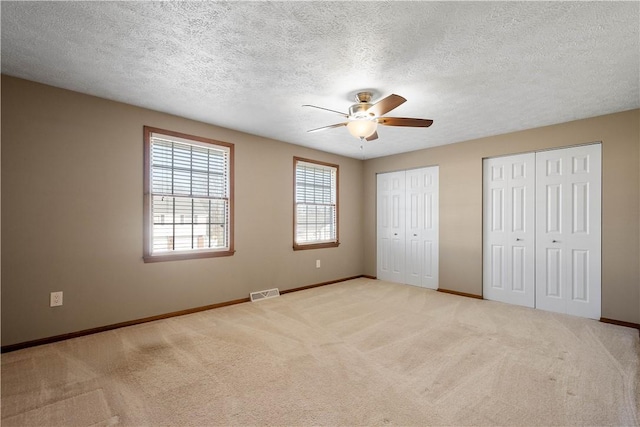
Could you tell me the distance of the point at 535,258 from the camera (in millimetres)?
4211

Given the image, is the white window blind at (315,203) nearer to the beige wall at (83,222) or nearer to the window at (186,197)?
the beige wall at (83,222)

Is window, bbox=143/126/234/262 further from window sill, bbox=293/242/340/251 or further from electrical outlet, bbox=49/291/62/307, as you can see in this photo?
window sill, bbox=293/242/340/251

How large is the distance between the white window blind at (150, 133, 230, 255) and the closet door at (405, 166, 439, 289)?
325 centimetres

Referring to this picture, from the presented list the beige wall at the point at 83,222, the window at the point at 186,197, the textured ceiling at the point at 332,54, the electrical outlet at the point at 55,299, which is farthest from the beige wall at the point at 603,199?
the electrical outlet at the point at 55,299

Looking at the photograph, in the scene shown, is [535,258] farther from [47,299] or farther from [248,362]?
[47,299]

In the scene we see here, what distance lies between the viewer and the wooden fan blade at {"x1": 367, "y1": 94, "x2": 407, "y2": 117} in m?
2.45

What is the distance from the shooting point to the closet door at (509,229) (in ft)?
14.0

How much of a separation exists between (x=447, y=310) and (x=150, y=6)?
4.33m

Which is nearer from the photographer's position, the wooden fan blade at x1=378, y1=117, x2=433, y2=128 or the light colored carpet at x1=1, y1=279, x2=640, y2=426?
the light colored carpet at x1=1, y1=279, x2=640, y2=426

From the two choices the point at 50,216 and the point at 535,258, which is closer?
the point at 50,216

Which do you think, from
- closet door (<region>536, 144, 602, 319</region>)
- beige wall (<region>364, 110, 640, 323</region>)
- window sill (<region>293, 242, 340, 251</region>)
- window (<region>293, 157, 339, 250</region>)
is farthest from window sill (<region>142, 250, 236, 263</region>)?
closet door (<region>536, 144, 602, 319</region>)

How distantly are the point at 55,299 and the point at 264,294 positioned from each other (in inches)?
94.9

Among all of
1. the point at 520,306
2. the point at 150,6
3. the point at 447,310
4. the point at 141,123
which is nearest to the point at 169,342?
the point at 141,123

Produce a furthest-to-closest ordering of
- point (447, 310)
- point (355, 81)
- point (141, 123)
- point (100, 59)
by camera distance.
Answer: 1. point (447, 310)
2. point (141, 123)
3. point (355, 81)
4. point (100, 59)
